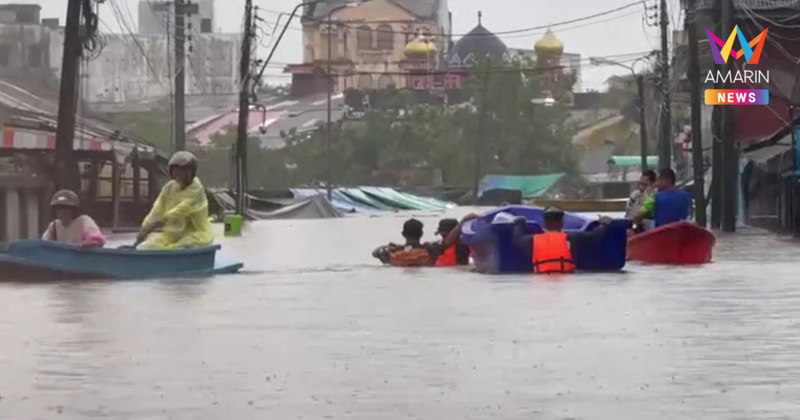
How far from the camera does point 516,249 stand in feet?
77.2

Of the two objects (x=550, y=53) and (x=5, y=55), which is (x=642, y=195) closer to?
(x=5, y=55)

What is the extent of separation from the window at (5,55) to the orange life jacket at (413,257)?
213ft

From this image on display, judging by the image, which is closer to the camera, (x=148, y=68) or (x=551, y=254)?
(x=551, y=254)

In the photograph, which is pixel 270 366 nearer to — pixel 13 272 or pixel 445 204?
pixel 13 272

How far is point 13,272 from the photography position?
21.0 meters

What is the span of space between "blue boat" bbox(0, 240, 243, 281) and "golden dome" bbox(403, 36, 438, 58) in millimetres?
105357

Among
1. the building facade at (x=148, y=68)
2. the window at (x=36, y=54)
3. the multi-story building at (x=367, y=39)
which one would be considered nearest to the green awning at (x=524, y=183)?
the building facade at (x=148, y=68)

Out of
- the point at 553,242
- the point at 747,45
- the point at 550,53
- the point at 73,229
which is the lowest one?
the point at 553,242

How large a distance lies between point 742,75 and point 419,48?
71.5 meters

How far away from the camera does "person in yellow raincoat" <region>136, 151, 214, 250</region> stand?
21.3 metres

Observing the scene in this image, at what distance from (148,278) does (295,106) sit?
10603 centimetres

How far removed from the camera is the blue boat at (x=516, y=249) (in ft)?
76.9

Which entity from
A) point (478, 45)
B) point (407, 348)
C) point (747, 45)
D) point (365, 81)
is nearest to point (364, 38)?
point (365, 81)

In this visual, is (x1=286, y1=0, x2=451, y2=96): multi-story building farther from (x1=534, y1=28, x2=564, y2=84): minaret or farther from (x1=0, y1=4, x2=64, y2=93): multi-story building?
(x1=0, y1=4, x2=64, y2=93): multi-story building
